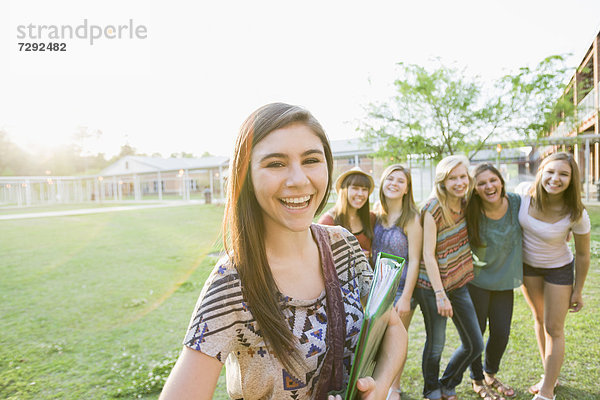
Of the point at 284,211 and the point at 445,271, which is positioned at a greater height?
the point at 284,211

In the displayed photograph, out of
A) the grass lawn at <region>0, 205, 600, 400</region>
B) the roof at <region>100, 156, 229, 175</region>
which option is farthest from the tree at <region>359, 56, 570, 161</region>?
the roof at <region>100, 156, 229, 175</region>

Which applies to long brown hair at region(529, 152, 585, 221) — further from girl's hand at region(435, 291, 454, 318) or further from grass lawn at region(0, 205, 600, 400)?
grass lawn at region(0, 205, 600, 400)

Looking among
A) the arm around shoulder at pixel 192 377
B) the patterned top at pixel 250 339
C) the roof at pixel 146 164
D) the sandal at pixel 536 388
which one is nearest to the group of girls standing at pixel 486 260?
the sandal at pixel 536 388

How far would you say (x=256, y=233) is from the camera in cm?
123

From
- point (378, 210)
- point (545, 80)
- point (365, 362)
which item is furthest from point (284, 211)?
→ point (545, 80)

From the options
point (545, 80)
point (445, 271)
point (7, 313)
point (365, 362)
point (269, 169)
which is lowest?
point (7, 313)

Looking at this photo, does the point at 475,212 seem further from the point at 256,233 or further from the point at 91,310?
the point at 91,310

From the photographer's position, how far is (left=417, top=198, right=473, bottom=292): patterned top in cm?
312

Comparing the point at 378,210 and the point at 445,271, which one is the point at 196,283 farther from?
the point at 445,271

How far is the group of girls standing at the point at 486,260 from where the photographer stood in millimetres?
3064

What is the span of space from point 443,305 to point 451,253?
1.48ft

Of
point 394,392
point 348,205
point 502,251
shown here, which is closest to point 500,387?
point 394,392

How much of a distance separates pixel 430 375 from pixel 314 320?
249 cm

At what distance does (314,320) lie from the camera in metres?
1.23
